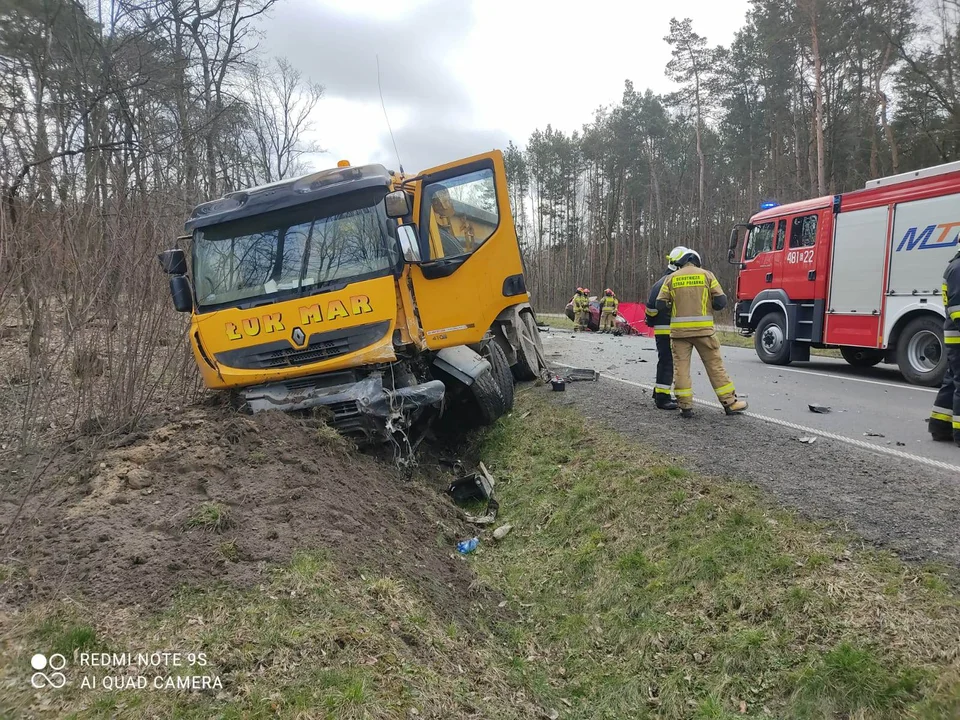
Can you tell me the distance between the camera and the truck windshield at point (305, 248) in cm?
512

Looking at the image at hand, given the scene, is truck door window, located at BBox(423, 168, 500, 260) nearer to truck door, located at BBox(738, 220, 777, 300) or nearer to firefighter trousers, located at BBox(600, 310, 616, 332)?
truck door, located at BBox(738, 220, 777, 300)

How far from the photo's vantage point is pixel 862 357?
10.7 meters

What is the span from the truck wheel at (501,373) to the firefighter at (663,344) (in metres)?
1.69

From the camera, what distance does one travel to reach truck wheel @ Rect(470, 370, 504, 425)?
19.7ft

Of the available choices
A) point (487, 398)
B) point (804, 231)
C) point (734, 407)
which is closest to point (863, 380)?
point (804, 231)

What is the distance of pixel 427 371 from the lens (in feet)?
18.7

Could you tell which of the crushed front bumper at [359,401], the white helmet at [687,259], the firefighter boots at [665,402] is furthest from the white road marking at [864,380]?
the crushed front bumper at [359,401]

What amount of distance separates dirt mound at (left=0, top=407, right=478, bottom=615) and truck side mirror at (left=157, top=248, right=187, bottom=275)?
4.58 ft

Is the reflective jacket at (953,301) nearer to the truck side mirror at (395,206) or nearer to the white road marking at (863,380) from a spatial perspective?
the white road marking at (863,380)

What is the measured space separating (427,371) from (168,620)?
11.4 feet

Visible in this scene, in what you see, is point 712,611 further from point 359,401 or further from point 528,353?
point 528,353

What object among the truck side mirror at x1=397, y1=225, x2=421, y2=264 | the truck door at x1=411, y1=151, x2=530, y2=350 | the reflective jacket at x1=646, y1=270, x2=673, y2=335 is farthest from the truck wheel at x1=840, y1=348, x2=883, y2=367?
the truck side mirror at x1=397, y1=225, x2=421, y2=264

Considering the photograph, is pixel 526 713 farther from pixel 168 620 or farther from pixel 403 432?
pixel 403 432

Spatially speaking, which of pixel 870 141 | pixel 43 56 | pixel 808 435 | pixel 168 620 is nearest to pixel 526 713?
pixel 168 620
